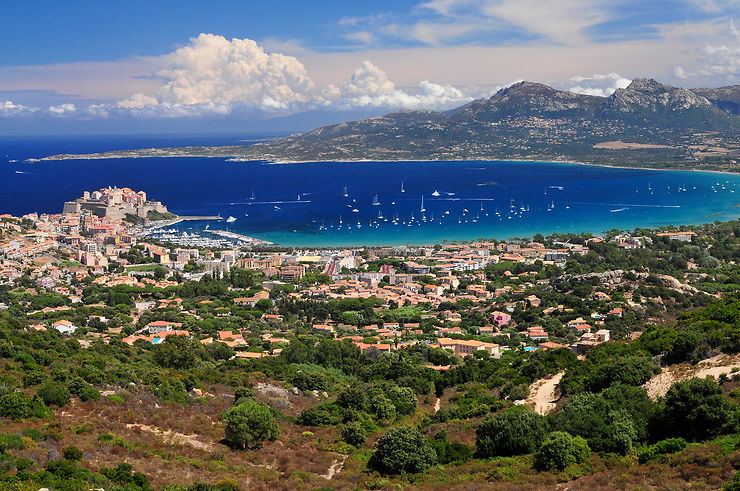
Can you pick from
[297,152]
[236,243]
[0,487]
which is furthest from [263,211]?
[297,152]

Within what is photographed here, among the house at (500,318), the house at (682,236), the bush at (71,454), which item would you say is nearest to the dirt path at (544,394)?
the bush at (71,454)

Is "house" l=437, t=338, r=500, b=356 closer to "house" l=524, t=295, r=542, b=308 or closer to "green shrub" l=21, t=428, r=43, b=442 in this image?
"house" l=524, t=295, r=542, b=308

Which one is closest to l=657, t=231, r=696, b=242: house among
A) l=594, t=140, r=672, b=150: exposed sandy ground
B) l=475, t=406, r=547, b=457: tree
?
l=475, t=406, r=547, b=457: tree

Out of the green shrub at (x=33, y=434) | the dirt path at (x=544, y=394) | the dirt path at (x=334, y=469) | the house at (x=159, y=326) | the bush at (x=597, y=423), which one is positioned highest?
the green shrub at (x=33, y=434)

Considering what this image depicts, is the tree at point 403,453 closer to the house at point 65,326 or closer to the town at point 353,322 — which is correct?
the town at point 353,322

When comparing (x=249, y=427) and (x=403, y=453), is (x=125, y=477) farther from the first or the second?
(x=403, y=453)

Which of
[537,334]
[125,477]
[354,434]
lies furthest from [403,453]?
[537,334]
